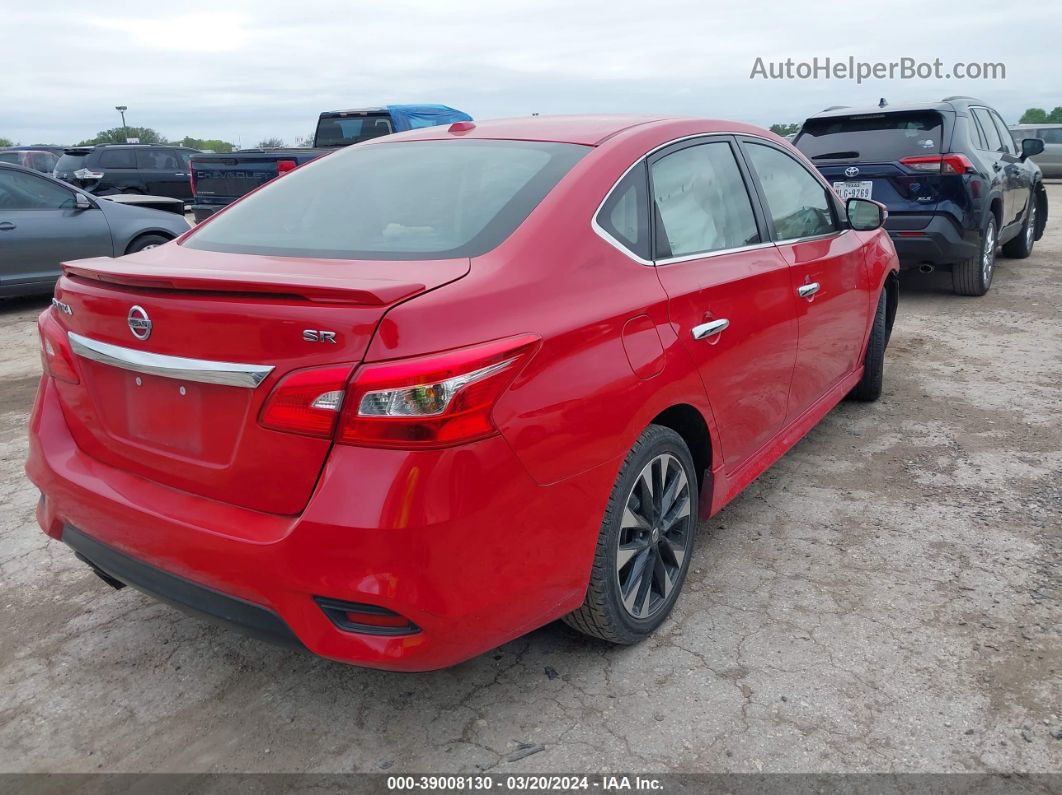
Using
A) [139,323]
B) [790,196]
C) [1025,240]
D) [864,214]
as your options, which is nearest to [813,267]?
[790,196]

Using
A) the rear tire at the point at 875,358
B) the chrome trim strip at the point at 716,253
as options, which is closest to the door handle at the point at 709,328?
the chrome trim strip at the point at 716,253

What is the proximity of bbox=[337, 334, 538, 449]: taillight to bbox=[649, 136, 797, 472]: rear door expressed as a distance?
93 centimetres

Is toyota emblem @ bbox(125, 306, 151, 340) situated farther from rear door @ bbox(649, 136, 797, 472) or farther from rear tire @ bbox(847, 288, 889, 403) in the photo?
rear tire @ bbox(847, 288, 889, 403)

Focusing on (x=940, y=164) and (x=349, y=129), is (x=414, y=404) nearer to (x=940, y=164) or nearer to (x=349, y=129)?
(x=940, y=164)

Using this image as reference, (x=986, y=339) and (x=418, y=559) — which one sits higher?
(x=418, y=559)

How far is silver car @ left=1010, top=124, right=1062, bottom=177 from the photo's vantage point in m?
22.1

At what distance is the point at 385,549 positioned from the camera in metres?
1.94

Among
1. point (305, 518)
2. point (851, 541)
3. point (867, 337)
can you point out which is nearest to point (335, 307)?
point (305, 518)

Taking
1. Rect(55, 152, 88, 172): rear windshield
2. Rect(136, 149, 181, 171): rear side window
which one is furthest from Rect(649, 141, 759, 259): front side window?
Rect(55, 152, 88, 172): rear windshield

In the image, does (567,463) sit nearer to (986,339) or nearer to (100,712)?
(100,712)

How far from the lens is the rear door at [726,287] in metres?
2.78

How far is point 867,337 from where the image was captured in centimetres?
469

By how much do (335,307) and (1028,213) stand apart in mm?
10591

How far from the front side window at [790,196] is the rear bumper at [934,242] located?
3.69 meters
